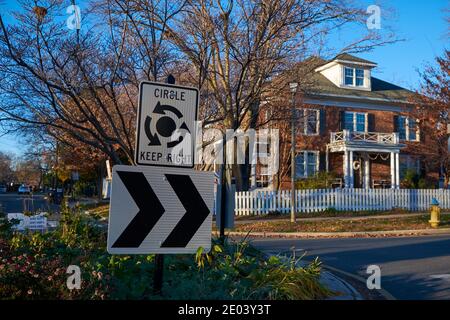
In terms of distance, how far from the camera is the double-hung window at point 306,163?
2952cm

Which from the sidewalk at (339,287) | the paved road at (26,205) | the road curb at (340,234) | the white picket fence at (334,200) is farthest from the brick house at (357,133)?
the sidewalk at (339,287)

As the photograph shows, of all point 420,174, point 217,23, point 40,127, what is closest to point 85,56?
point 40,127

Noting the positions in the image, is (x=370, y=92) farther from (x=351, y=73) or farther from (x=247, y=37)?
(x=247, y=37)

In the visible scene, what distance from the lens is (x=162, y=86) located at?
407 cm

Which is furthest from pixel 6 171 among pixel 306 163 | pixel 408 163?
pixel 408 163

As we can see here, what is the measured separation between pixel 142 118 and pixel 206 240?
112 centimetres

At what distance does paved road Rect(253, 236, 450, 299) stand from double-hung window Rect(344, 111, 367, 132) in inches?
648

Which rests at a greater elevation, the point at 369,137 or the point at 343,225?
the point at 369,137

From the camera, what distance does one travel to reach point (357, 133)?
2981cm

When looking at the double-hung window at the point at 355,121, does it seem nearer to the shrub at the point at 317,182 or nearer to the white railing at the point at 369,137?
the white railing at the point at 369,137

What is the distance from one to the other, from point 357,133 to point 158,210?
27341mm

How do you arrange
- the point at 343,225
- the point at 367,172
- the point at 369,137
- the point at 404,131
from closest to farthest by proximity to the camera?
the point at 343,225 → the point at 369,137 → the point at 367,172 → the point at 404,131

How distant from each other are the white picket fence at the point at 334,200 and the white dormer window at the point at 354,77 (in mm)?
9118
